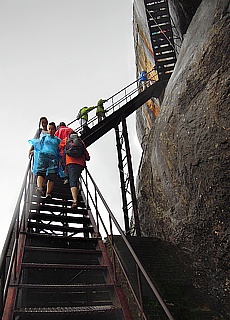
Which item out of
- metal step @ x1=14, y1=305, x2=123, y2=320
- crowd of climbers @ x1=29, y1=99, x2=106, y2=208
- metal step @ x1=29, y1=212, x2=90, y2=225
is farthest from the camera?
crowd of climbers @ x1=29, y1=99, x2=106, y2=208

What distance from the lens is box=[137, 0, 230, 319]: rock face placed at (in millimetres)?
5520

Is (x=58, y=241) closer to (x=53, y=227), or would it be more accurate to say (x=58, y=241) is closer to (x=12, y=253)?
(x=53, y=227)

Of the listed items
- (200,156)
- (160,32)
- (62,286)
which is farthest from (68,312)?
(160,32)

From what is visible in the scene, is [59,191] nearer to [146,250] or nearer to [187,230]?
[146,250]

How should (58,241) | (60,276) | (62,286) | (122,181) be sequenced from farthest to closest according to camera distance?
(122,181) → (60,276) → (58,241) → (62,286)

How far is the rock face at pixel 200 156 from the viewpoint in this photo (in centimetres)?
552

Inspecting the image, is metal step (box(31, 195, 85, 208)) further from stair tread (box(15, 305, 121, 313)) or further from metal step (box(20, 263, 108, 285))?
stair tread (box(15, 305, 121, 313))

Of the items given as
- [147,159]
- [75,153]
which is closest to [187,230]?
[75,153]

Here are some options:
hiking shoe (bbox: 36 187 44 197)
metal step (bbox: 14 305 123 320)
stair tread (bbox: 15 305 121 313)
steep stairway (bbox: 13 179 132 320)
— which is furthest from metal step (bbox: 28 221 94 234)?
stair tread (bbox: 15 305 121 313)

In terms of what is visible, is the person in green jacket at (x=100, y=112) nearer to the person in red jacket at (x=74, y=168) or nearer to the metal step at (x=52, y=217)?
the person in red jacket at (x=74, y=168)

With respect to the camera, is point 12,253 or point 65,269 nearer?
point 12,253

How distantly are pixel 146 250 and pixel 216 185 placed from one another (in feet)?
6.55

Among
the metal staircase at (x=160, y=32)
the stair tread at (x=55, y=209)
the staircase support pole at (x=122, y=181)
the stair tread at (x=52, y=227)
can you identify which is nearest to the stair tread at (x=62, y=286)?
the stair tread at (x=52, y=227)

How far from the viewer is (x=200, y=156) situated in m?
6.03
